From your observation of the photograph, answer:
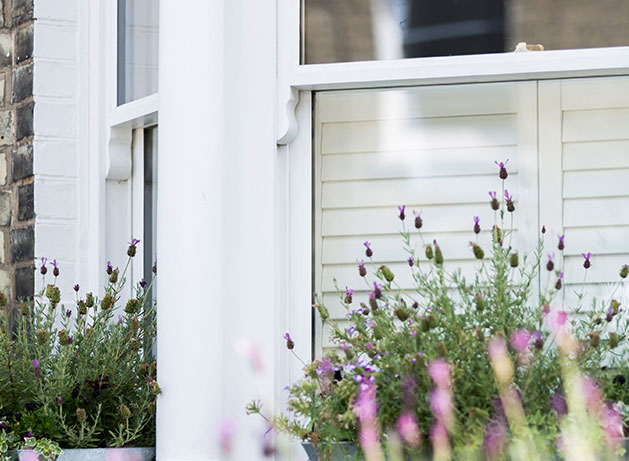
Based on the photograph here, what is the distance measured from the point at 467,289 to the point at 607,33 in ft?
2.65

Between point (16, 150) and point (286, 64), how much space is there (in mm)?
1166

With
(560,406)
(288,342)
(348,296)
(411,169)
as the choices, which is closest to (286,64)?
(411,169)

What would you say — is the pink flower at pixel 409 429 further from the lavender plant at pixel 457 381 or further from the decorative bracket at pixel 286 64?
the decorative bracket at pixel 286 64

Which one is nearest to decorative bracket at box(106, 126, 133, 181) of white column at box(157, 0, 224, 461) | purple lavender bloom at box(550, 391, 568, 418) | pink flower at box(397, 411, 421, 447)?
white column at box(157, 0, 224, 461)

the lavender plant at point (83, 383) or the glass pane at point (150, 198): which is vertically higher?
the glass pane at point (150, 198)

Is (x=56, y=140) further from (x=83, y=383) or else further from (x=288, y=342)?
(x=288, y=342)

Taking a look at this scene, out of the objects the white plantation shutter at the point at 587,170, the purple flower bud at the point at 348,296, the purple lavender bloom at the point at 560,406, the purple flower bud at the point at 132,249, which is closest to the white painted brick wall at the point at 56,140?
the purple flower bud at the point at 132,249

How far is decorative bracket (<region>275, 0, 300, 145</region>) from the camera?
2879 millimetres

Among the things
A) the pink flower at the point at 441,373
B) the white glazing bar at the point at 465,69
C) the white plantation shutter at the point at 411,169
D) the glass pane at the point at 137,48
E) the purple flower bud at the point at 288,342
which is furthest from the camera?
the glass pane at the point at 137,48

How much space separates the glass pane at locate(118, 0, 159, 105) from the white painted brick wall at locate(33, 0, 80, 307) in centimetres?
20

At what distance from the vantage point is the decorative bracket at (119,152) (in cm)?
335

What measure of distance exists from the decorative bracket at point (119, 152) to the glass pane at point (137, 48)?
0.31ft

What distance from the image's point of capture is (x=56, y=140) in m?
3.48

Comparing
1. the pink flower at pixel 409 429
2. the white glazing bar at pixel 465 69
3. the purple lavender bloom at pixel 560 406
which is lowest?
the pink flower at pixel 409 429
